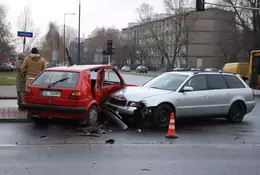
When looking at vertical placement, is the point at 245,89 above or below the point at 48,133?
above

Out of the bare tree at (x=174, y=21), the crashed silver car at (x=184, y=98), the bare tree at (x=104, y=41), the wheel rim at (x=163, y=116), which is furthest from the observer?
the bare tree at (x=104, y=41)

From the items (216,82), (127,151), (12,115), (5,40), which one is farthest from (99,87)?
(5,40)

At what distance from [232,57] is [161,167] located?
5966 cm

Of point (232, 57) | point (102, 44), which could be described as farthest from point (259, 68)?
point (102, 44)

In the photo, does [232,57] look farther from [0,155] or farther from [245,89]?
[0,155]

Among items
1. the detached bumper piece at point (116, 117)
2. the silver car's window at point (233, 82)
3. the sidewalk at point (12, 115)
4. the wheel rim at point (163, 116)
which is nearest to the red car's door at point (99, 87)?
the detached bumper piece at point (116, 117)

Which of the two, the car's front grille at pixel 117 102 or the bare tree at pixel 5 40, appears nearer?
the car's front grille at pixel 117 102

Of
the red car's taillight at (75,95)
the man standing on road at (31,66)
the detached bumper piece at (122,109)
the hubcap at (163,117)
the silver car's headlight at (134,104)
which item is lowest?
the hubcap at (163,117)

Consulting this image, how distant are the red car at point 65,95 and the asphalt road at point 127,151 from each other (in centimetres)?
48

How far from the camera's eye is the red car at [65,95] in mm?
8531

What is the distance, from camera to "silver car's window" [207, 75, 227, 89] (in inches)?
416

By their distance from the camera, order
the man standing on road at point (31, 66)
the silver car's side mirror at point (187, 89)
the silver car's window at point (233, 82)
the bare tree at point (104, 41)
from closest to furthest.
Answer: the silver car's side mirror at point (187, 89) < the man standing on road at point (31, 66) < the silver car's window at point (233, 82) < the bare tree at point (104, 41)

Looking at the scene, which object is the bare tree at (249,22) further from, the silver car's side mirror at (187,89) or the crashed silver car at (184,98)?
the silver car's side mirror at (187,89)

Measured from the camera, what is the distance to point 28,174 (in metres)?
5.26
